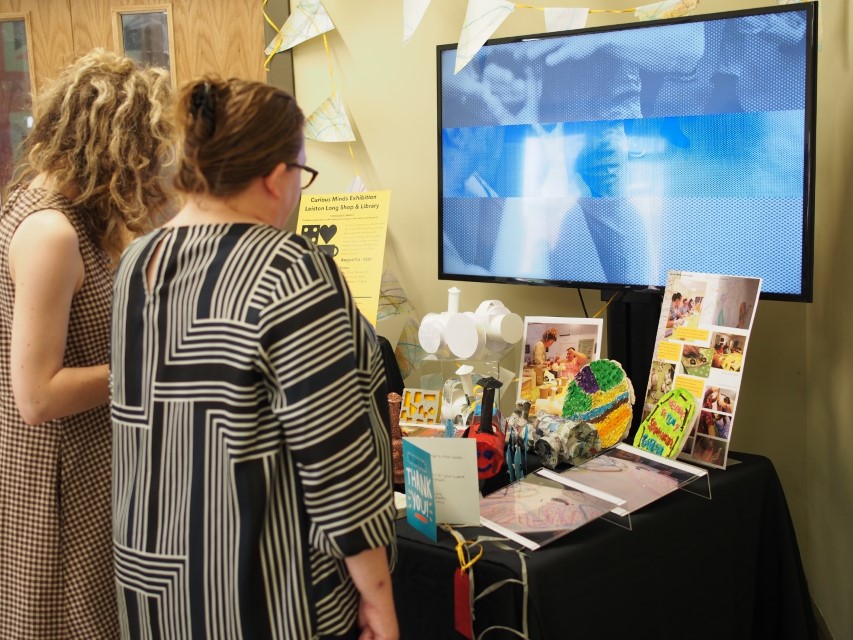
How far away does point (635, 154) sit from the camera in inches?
75.8

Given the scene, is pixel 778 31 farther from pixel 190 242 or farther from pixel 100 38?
pixel 100 38

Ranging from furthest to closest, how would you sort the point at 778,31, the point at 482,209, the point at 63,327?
the point at 482,209 < the point at 778,31 < the point at 63,327

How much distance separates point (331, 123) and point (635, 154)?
1037mm

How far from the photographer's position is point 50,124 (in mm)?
1300

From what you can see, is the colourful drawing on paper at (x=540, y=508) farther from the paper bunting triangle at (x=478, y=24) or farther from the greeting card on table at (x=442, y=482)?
the paper bunting triangle at (x=478, y=24)

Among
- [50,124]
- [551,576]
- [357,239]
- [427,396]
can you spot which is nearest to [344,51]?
[357,239]

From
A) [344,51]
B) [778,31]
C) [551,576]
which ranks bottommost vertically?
[551,576]

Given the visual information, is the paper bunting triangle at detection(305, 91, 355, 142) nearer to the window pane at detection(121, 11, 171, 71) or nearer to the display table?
the window pane at detection(121, 11, 171, 71)

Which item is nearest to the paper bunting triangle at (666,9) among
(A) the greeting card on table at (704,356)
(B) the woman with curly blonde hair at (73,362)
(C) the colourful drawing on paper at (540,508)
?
(A) the greeting card on table at (704,356)

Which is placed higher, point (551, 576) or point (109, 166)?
point (109, 166)

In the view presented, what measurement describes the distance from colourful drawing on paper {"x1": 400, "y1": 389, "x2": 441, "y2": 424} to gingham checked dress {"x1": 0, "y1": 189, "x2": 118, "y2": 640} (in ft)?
2.51

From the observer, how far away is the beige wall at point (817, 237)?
6.26 ft

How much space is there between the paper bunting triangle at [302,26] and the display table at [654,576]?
5.42 ft

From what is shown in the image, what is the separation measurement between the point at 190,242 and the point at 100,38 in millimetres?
1892
